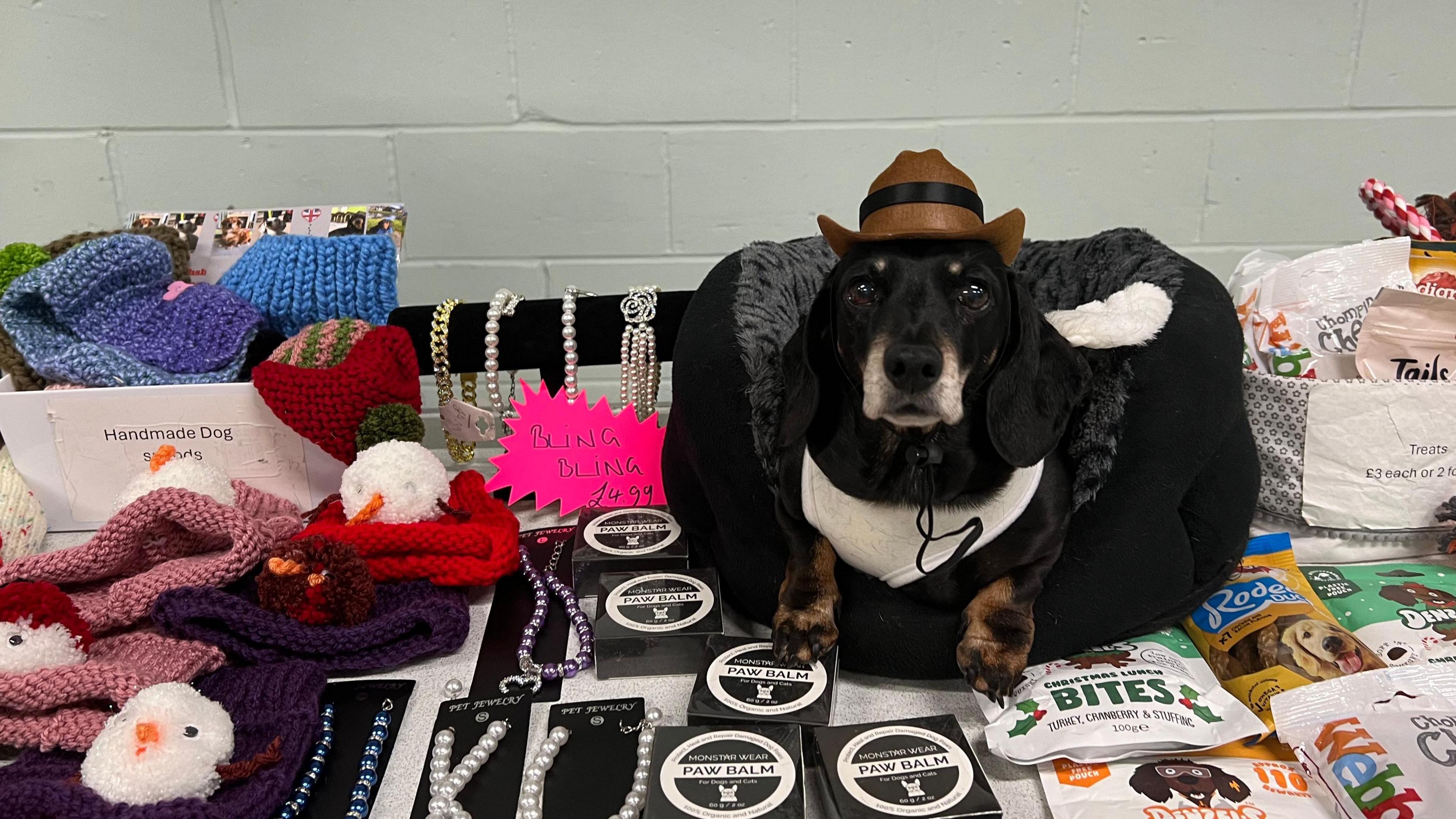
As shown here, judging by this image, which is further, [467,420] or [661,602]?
[467,420]

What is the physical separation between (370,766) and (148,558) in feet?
1.48

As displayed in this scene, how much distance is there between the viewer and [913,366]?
0.74m

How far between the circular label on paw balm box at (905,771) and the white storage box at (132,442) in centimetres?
86

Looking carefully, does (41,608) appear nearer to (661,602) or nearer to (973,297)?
(661,602)

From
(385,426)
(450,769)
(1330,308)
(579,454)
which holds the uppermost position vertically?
(1330,308)

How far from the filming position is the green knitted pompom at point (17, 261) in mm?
1230

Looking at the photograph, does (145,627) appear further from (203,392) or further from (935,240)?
(935,240)

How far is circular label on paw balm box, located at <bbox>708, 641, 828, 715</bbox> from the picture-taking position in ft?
2.85

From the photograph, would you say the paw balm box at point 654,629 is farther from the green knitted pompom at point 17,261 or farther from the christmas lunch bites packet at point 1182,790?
the green knitted pompom at point 17,261

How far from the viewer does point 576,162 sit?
1.77 m

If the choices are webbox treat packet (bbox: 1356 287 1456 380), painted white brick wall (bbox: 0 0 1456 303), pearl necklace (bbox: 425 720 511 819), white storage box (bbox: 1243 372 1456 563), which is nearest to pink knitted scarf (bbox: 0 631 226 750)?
pearl necklace (bbox: 425 720 511 819)

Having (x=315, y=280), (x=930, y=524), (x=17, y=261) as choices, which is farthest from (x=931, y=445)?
(x=17, y=261)

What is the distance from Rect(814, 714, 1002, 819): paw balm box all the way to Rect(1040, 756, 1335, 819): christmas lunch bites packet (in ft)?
0.24

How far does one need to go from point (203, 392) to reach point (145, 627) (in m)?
0.35
